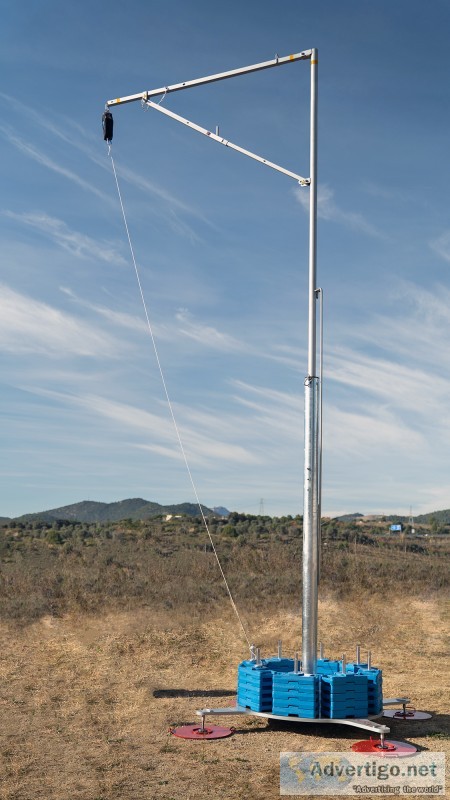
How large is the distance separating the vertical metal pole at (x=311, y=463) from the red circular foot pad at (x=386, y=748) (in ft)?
4.26

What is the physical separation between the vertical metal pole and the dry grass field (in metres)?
1.62

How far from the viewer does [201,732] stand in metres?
12.0

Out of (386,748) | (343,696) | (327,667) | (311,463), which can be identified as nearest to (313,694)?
(343,696)

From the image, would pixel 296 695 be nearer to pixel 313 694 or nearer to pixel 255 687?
pixel 313 694

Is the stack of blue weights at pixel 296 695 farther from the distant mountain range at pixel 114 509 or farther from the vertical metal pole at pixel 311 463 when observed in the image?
the distant mountain range at pixel 114 509

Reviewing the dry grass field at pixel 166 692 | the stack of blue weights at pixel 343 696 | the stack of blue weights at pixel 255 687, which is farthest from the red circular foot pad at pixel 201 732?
the stack of blue weights at pixel 343 696

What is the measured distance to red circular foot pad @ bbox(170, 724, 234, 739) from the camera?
11.8 m

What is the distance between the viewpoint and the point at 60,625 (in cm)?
1950

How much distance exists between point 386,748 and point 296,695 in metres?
1.46

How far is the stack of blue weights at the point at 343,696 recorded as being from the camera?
11492mm

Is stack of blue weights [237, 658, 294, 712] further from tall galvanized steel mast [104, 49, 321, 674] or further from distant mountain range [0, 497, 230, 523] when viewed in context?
distant mountain range [0, 497, 230, 523]

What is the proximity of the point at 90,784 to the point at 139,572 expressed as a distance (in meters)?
13.5

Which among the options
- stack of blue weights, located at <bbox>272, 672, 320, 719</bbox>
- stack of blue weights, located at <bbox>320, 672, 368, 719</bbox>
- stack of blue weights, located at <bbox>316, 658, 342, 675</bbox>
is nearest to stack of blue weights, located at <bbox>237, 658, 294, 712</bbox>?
stack of blue weights, located at <bbox>272, 672, 320, 719</bbox>

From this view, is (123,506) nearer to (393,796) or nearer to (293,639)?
(293,639)
